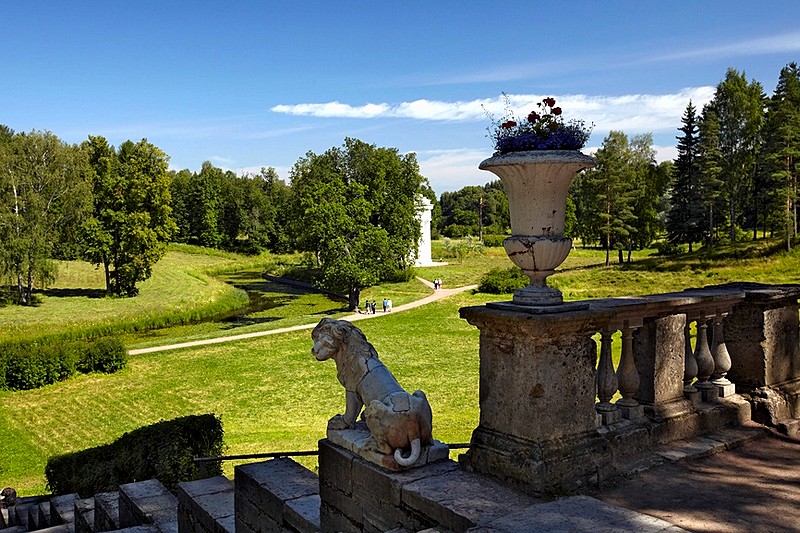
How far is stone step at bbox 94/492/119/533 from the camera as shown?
747 cm

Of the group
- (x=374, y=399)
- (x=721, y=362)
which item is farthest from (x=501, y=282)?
(x=374, y=399)

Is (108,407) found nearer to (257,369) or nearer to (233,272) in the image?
(257,369)

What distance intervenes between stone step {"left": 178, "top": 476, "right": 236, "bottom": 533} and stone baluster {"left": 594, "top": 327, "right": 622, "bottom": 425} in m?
3.25

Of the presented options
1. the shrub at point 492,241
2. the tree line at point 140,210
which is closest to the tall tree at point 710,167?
the tree line at point 140,210

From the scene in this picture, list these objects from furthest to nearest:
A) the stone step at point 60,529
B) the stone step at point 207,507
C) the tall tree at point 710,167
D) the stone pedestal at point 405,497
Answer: the tall tree at point 710,167
the stone step at point 60,529
the stone step at point 207,507
the stone pedestal at point 405,497

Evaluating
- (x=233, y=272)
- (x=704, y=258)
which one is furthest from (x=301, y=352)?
(x=233, y=272)

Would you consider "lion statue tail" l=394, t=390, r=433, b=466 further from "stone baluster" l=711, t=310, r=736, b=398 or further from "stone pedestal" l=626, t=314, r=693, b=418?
"stone baluster" l=711, t=310, r=736, b=398

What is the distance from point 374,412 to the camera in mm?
3900

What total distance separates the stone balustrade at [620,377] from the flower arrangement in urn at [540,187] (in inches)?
9.8

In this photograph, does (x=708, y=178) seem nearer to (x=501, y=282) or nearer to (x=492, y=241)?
(x=501, y=282)

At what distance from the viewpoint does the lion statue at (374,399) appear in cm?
381

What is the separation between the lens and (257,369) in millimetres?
22594

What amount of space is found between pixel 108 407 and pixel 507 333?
17393 millimetres

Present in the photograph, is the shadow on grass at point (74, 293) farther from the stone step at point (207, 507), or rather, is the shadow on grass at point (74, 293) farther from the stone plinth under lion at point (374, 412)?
the stone plinth under lion at point (374, 412)
